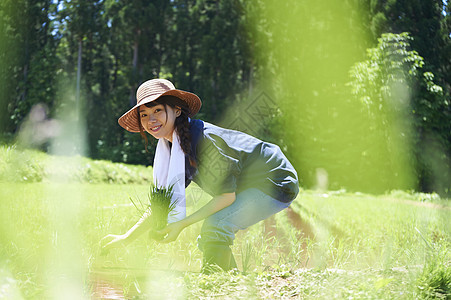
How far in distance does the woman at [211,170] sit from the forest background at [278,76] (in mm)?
12489

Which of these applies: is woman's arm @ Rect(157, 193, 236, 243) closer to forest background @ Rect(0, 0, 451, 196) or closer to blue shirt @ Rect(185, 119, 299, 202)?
blue shirt @ Rect(185, 119, 299, 202)

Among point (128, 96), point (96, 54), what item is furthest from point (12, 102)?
point (96, 54)

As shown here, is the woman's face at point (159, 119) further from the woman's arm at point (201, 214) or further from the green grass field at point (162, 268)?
the green grass field at point (162, 268)

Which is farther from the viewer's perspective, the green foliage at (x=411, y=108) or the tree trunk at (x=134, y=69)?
the tree trunk at (x=134, y=69)

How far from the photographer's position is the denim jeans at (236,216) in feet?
9.73

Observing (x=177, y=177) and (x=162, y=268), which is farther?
(x=162, y=268)

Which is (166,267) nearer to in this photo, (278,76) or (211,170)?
(211,170)

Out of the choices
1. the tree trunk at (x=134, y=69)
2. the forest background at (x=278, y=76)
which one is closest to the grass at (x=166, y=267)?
the forest background at (x=278, y=76)

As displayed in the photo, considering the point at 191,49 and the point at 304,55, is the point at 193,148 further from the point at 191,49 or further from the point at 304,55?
the point at 191,49

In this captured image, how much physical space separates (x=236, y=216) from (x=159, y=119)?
2.60ft

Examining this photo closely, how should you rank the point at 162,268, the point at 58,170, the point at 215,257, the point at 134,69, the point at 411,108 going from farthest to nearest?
1. the point at 134,69
2. the point at 411,108
3. the point at 58,170
4. the point at 162,268
5. the point at 215,257

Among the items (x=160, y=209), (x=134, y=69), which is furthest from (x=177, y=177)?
(x=134, y=69)

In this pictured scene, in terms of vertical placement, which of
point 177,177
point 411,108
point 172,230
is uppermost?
point 411,108

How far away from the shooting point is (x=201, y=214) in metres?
2.84
